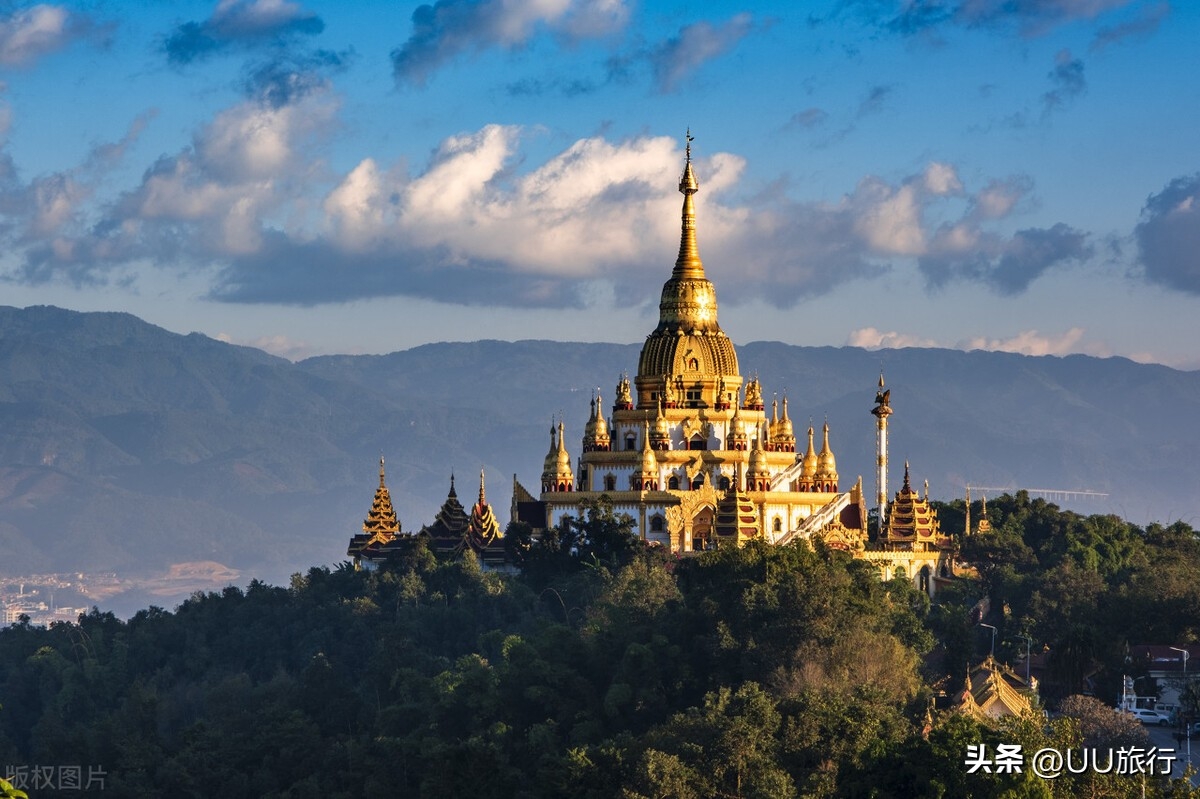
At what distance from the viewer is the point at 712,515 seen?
Answer: 334 feet

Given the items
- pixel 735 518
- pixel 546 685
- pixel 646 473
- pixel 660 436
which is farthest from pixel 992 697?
pixel 660 436

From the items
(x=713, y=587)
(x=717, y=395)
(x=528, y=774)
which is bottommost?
(x=528, y=774)

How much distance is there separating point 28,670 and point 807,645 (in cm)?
4554

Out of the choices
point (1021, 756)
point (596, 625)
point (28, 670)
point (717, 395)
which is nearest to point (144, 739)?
point (596, 625)

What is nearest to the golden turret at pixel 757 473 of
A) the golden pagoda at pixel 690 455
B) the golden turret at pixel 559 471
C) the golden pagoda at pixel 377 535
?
the golden pagoda at pixel 690 455

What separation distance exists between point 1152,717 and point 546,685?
684 inches

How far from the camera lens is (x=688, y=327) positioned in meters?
108

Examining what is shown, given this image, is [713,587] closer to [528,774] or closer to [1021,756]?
[528,774]

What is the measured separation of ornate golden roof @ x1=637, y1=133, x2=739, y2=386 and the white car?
34996 millimetres

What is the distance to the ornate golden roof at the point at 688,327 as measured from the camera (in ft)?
353

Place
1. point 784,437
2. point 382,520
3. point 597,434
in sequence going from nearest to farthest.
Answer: point 597,434
point 784,437
point 382,520

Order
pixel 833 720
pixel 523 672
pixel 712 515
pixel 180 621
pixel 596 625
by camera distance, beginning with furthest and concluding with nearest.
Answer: pixel 180 621, pixel 712 515, pixel 596 625, pixel 523 672, pixel 833 720

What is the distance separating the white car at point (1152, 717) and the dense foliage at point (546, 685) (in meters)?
5.85

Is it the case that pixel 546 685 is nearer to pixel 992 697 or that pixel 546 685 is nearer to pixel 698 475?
pixel 992 697
